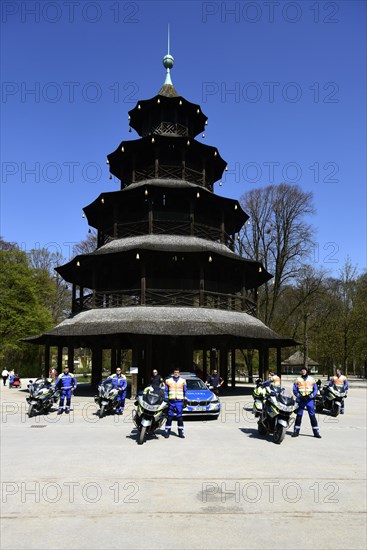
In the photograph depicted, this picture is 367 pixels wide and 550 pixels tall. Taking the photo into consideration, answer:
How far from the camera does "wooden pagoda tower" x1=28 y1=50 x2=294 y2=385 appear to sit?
82.2 ft

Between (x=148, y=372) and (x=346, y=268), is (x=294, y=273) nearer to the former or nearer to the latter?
(x=346, y=268)

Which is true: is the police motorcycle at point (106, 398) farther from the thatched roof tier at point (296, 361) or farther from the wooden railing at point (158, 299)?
the thatched roof tier at point (296, 361)

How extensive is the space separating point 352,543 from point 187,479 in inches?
130

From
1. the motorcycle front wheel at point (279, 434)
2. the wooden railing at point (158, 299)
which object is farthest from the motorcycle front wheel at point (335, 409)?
the wooden railing at point (158, 299)

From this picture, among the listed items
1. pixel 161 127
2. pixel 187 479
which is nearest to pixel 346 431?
pixel 187 479

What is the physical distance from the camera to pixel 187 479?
8094 mm

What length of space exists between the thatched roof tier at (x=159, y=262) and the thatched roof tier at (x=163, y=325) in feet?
9.16

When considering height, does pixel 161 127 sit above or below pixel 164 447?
above

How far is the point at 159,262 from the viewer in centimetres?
2927

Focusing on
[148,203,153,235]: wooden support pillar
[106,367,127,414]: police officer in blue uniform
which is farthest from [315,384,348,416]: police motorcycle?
[148,203,153,235]: wooden support pillar

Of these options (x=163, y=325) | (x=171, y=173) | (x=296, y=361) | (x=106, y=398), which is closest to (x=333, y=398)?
(x=106, y=398)

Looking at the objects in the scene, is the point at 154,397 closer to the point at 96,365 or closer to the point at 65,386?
the point at 65,386

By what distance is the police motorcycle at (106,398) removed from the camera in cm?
1686

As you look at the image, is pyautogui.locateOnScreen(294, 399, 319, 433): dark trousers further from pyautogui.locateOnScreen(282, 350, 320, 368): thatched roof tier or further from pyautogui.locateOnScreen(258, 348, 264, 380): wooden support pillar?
pyautogui.locateOnScreen(282, 350, 320, 368): thatched roof tier
